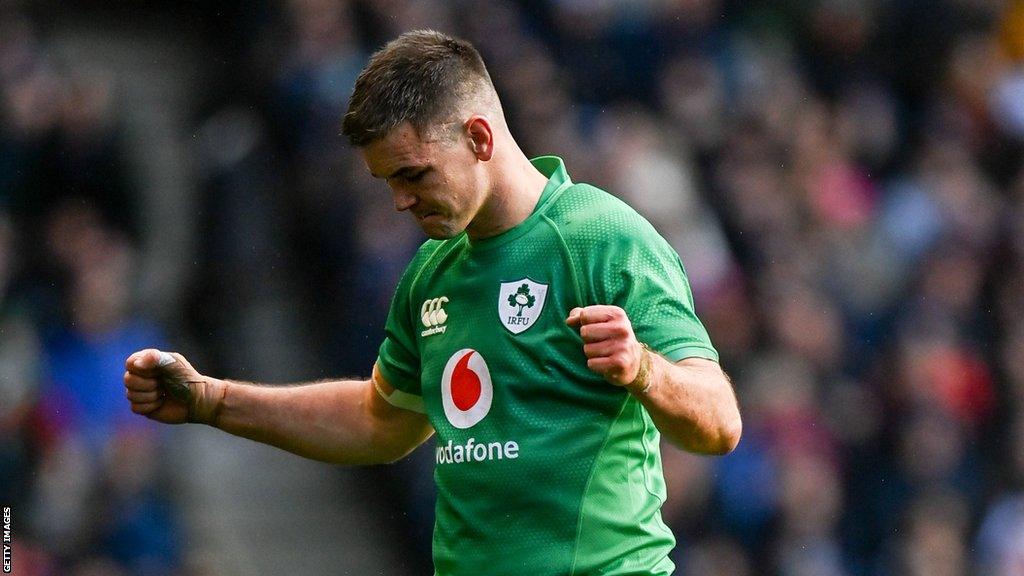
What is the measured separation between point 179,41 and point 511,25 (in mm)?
2441

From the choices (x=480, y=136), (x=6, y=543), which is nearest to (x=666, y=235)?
(x=6, y=543)

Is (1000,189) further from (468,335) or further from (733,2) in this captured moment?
(468,335)

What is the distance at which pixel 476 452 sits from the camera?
3.93 m

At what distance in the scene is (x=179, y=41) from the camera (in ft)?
Result: 37.1

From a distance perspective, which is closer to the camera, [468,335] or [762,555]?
[468,335]

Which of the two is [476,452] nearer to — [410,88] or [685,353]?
[685,353]

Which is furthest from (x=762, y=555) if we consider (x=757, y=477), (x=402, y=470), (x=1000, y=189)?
(x=1000, y=189)

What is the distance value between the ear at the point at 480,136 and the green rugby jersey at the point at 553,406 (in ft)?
0.69

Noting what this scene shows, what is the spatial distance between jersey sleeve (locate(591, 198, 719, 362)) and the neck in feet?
0.82

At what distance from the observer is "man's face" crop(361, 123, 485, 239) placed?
391cm

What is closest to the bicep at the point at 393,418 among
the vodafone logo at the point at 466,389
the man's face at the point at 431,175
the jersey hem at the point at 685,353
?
the vodafone logo at the point at 466,389

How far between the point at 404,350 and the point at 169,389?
66 cm

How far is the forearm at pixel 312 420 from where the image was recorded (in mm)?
4477

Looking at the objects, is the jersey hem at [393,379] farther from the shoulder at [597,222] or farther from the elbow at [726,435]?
the elbow at [726,435]
